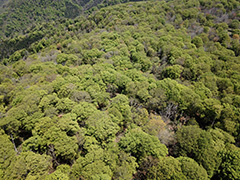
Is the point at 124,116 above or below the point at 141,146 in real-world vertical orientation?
below

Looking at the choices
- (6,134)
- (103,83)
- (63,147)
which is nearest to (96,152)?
(63,147)

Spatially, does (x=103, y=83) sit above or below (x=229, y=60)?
above

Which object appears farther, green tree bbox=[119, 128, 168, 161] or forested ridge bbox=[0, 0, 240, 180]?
green tree bbox=[119, 128, 168, 161]

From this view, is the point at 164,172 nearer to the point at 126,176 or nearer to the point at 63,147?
the point at 126,176

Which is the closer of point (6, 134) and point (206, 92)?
point (6, 134)

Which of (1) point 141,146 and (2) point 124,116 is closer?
(1) point 141,146

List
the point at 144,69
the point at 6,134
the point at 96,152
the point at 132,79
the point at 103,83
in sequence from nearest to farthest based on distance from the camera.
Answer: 1. the point at 96,152
2. the point at 6,134
3. the point at 103,83
4. the point at 132,79
5. the point at 144,69

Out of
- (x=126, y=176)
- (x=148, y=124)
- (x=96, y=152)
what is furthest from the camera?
(x=148, y=124)

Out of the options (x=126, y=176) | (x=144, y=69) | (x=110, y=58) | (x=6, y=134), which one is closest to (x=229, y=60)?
(x=144, y=69)

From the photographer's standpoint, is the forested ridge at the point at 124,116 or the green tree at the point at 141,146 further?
the green tree at the point at 141,146

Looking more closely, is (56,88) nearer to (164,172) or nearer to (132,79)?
(132,79)
